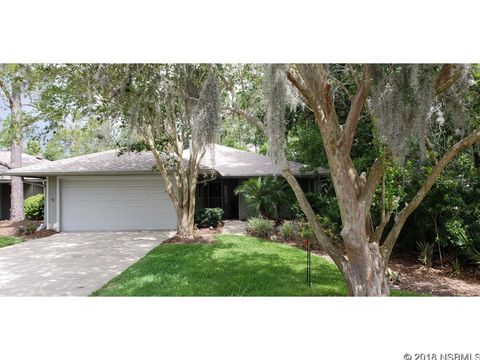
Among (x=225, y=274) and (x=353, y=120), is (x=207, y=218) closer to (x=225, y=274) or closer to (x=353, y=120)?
(x=225, y=274)

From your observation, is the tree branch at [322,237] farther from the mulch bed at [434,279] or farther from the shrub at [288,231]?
the shrub at [288,231]

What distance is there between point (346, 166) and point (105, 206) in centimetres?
1137

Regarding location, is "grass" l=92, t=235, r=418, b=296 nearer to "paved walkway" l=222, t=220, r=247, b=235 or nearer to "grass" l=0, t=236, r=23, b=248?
"paved walkway" l=222, t=220, r=247, b=235

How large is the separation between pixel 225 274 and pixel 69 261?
4047 millimetres

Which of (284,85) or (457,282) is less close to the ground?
(284,85)

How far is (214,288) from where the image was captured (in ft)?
17.9

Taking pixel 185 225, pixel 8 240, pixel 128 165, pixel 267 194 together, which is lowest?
pixel 8 240

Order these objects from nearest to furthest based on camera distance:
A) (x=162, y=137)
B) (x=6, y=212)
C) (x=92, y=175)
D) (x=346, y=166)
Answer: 1. (x=346, y=166)
2. (x=162, y=137)
3. (x=92, y=175)
4. (x=6, y=212)

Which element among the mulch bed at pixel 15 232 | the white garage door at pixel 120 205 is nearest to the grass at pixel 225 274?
the white garage door at pixel 120 205

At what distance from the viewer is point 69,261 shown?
779cm

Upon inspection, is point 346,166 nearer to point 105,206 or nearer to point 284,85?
point 284,85

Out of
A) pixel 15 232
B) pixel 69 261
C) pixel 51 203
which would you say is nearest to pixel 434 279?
pixel 69 261

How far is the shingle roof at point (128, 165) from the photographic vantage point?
12.7 meters
